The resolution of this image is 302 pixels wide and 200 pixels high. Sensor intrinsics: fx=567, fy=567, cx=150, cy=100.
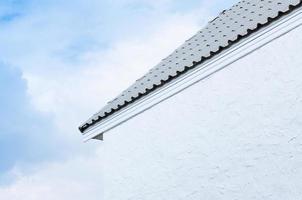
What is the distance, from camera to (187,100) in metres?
8.48

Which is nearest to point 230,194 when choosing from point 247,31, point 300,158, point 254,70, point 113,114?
point 300,158

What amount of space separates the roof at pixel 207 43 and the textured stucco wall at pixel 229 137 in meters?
0.31

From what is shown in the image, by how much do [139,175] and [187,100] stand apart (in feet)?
5.21

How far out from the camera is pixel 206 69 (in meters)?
8.13

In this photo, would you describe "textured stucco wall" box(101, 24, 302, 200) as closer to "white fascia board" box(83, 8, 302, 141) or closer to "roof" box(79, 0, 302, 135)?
"white fascia board" box(83, 8, 302, 141)

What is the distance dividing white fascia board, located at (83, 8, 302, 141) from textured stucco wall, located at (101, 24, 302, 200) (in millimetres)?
83

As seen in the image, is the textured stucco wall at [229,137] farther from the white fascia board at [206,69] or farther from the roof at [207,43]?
the roof at [207,43]

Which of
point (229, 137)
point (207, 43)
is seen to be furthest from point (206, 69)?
point (207, 43)

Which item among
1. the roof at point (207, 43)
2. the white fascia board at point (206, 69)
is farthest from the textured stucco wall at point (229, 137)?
the roof at point (207, 43)

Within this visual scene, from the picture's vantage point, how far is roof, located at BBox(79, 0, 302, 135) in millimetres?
7771

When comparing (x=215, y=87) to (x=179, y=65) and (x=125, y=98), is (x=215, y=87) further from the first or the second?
(x=125, y=98)

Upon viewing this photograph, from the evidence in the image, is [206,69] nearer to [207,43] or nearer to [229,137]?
[229,137]

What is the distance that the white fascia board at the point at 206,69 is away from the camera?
724 centimetres

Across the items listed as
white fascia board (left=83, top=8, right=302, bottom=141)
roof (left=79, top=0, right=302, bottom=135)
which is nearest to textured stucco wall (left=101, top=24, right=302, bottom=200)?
white fascia board (left=83, top=8, right=302, bottom=141)
